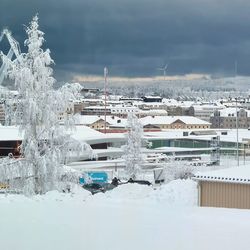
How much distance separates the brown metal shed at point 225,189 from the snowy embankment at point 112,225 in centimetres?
404

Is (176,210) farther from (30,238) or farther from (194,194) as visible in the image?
(194,194)

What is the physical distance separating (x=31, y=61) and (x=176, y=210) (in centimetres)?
1026

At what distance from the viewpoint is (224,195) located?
1603cm

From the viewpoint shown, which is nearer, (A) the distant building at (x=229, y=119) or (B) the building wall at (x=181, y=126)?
(B) the building wall at (x=181, y=126)

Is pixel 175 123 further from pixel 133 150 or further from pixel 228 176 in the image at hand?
pixel 228 176

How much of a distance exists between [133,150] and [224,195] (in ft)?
A: 105

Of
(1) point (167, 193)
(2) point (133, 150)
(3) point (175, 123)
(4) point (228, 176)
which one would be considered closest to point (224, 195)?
(4) point (228, 176)

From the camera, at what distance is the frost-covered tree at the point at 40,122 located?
19359mm

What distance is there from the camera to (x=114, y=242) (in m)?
8.93

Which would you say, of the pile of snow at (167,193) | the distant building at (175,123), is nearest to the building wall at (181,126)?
the distant building at (175,123)

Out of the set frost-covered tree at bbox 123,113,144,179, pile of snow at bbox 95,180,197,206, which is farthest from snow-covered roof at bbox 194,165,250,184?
frost-covered tree at bbox 123,113,144,179

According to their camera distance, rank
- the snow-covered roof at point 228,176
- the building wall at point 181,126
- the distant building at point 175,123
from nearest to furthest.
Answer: the snow-covered roof at point 228,176, the building wall at point 181,126, the distant building at point 175,123

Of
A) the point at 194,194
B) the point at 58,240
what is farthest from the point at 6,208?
the point at 194,194

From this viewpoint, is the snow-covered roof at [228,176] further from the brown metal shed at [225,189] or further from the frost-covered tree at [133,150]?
the frost-covered tree at [133,150]
